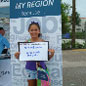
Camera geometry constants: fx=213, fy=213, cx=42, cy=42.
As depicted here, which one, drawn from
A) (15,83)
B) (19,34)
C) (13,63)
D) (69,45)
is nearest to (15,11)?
(19,34)

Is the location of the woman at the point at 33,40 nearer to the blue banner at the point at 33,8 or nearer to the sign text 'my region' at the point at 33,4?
the blue banner at the point at 33,8

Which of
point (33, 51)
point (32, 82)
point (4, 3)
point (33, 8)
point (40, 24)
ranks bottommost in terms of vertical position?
point (32, 82)

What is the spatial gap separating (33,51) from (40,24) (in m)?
0.52

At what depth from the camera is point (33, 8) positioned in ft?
13.0

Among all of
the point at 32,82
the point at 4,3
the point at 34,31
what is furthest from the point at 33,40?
the point at 4,3

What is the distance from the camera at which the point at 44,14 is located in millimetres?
3885

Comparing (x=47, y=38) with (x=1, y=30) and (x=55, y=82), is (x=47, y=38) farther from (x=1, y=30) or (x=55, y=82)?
(x=1, y=30)

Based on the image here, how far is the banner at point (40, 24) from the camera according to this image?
3.84 meters

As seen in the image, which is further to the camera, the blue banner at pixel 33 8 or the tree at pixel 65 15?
the tree at pixel 65 15

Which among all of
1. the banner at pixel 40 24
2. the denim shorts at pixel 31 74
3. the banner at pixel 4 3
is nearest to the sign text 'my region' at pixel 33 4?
the banner at pixel 40 24

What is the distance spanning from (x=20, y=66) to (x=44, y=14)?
1094mm

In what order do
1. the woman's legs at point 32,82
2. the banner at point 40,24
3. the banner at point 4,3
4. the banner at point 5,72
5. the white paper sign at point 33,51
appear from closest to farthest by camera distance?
the white paper sign at point 33,51
the banner at point 40,24
the woman's legs at point 32,82
the banner at point 4,3
the banner at point 5,72

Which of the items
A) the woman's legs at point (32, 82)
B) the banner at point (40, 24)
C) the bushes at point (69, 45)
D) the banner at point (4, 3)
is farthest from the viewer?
the bushes at point (69, 45)

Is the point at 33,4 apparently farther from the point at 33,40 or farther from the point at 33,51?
the point at 33,51
